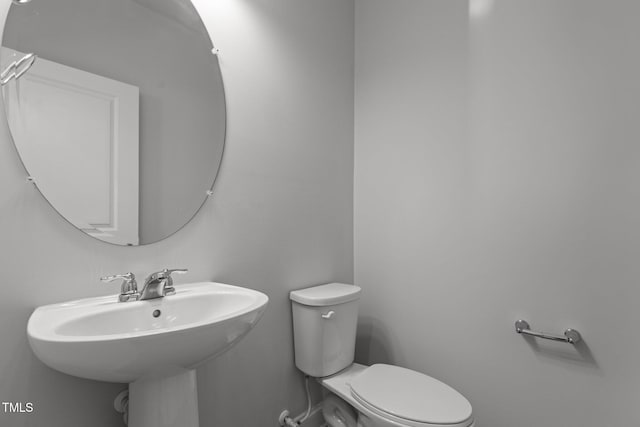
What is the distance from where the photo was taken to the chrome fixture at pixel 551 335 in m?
1.12

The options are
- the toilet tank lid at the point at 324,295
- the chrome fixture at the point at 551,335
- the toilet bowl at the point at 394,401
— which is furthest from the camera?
the toilet tank lid at the point at 324,295

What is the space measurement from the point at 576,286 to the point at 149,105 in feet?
5.44

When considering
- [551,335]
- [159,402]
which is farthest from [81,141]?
[551,335]

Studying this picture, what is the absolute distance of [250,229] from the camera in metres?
1.28

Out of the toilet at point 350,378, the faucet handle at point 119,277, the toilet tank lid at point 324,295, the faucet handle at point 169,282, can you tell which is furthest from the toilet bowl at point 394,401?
the faucet handle at point 119,277

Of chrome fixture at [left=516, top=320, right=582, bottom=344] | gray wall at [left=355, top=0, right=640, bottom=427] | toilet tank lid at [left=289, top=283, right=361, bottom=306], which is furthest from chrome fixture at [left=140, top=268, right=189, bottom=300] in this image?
chrome fixture at [left=516, top=320, right=582, bottom=344]

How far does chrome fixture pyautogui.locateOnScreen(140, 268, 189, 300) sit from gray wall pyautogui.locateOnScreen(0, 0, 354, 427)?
0.10m

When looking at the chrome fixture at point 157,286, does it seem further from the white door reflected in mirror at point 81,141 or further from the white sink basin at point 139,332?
the white door reflected in mirror at point 81,141

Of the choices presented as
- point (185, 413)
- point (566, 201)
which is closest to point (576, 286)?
point (566, 201)

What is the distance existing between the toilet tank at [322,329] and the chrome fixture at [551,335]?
2.22 feet

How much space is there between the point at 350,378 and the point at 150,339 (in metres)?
1.03

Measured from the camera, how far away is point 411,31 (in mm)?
Answer: 1603

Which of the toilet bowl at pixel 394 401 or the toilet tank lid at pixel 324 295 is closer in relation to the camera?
the toilet bowl at pixel 394 401

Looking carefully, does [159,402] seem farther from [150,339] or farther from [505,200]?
[505,200]
